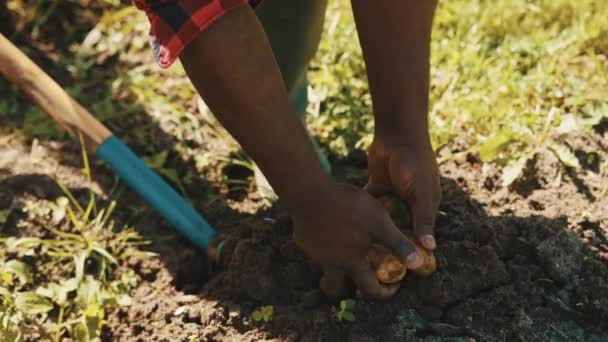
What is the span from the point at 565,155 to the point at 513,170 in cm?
16

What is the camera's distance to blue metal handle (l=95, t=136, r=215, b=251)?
2234mm

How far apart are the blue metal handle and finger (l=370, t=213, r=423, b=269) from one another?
65cm

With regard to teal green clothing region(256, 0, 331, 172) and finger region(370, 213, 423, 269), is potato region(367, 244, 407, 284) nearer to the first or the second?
finger region(370, 213, 423, 269)

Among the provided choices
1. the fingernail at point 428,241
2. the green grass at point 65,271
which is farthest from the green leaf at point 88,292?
the fingernail at point 428,241

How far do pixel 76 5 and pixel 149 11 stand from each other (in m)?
1.86

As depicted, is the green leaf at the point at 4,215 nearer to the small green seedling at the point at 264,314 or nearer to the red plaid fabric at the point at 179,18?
the small green seedling at the point at 264,314

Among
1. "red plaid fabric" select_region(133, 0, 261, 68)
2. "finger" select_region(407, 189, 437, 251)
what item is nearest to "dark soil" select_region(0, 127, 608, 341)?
"finger" select_region(407, 189, 437, 251)

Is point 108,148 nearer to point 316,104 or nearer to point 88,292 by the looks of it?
point 88,292

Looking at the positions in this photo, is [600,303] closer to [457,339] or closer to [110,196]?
[457,339]

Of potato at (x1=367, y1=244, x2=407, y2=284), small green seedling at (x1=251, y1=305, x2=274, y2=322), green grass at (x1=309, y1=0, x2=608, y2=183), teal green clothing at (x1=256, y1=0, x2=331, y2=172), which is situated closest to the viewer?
potato at (x1=367, y1=244, x2=407, y2=284)

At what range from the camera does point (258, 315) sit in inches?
76.5

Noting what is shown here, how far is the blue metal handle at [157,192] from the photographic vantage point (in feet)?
7.33

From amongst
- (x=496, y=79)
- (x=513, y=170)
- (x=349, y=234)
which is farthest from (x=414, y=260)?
(x=496, y=79)

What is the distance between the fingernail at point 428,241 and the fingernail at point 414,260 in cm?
9
